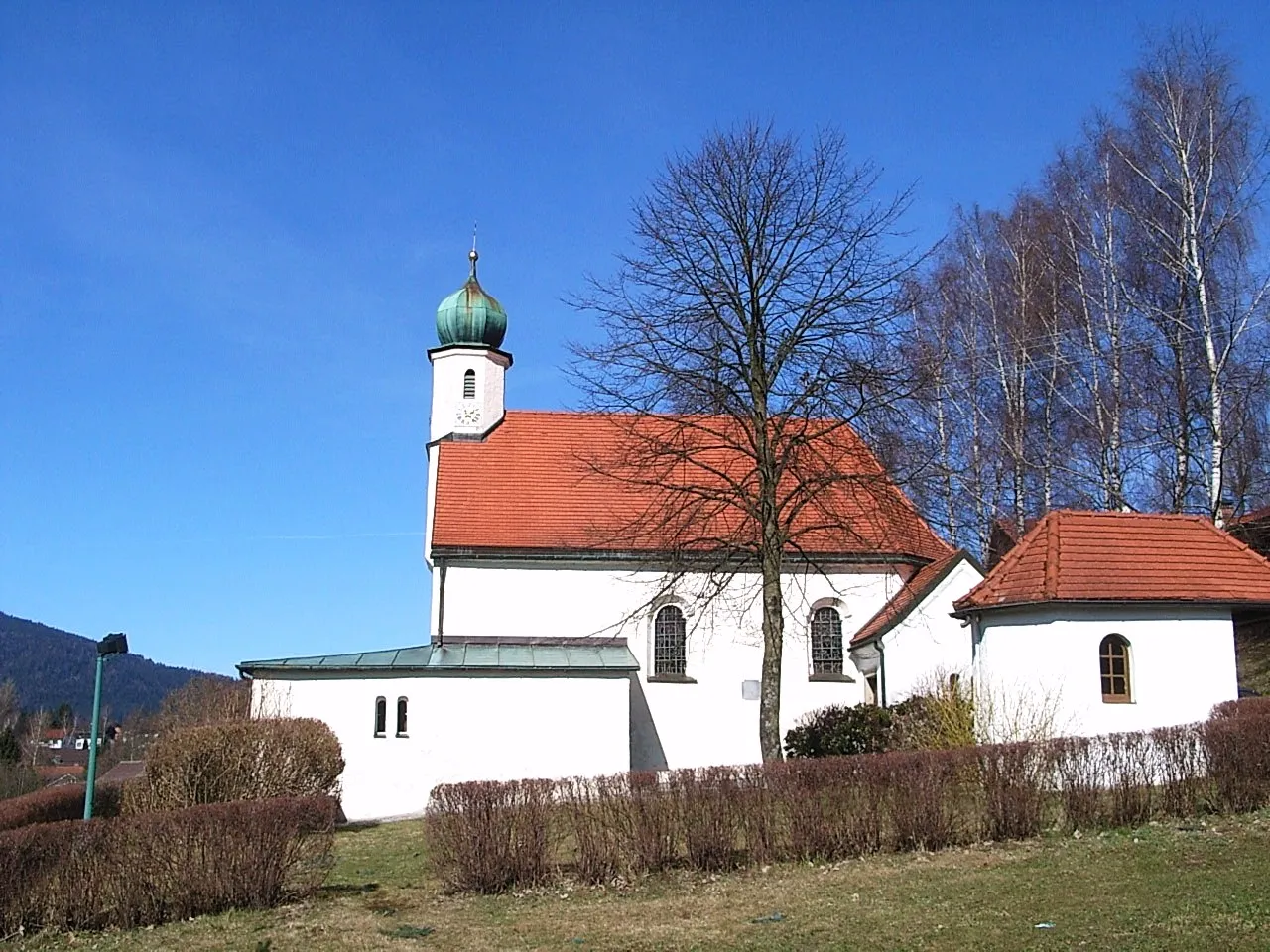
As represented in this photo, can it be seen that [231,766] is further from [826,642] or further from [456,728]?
[826,642]

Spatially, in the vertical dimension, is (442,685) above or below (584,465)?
below

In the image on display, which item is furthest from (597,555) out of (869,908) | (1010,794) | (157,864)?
(869,908)

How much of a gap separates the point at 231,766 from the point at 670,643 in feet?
33.4

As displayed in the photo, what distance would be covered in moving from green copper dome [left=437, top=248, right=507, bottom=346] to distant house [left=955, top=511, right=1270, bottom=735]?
15.3m

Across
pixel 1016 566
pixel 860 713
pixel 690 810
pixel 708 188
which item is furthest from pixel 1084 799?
pixel 708 188

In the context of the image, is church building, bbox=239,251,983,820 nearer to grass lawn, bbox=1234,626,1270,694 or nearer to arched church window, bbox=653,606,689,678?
arched church window, bbox=653,606,689,678

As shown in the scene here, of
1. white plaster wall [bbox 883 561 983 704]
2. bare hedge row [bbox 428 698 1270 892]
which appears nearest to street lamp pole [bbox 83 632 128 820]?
bare hedge row [bbox 428 698 1270 892]

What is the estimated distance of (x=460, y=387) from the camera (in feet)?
98.6

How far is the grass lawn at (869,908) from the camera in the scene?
897 cm

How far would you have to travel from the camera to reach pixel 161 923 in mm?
11531

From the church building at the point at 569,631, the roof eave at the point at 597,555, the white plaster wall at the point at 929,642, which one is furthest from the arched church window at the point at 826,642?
the white plaster wall at the point at 929,642

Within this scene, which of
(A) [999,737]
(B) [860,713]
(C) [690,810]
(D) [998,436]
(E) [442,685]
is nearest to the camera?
(C) [690,810]

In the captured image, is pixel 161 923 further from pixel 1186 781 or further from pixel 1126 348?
pixel 1126 348

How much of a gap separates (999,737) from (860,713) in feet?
14.9
